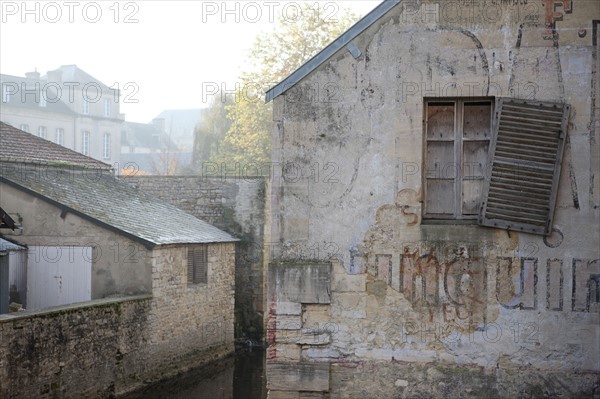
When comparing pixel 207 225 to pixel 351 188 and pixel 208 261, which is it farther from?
pixel 351 188

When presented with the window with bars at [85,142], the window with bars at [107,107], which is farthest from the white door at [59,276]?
the window with bars at [107,107]

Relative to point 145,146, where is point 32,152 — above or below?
below

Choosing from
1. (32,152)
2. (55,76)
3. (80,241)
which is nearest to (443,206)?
(80,241)

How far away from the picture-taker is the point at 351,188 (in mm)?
9086

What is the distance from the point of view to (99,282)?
18.0 meters

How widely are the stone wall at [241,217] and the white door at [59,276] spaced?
6.26 meters

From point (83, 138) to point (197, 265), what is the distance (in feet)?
115

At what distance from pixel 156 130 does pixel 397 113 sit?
61342 millimetres

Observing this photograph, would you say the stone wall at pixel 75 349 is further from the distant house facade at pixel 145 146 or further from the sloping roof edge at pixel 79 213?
the distant house facade at pixel 145 146

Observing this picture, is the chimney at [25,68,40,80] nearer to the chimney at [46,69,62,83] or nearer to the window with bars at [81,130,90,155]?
the chimney at [46,69,62,83]

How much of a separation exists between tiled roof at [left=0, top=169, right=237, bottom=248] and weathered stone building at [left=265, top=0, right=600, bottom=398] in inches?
374

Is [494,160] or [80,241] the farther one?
[80,241]

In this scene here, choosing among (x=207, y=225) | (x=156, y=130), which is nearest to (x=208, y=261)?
(x=207, y=225)

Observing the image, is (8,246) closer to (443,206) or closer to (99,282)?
(99,282)
